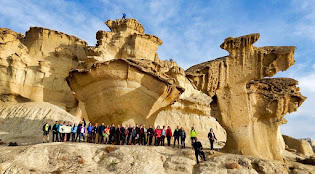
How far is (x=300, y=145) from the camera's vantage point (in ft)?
91.6

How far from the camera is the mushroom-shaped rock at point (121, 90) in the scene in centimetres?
1323

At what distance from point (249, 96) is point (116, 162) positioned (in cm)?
818

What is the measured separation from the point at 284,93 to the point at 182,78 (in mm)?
12288

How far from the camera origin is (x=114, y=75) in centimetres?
1329

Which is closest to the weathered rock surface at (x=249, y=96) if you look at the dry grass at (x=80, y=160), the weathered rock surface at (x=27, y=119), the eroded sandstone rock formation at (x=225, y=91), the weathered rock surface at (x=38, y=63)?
the eroded sandstone rock formation at (x=225, y=91)

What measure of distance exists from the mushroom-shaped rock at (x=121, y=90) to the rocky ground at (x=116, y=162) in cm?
453

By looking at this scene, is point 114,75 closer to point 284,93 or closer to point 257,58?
point 257,58

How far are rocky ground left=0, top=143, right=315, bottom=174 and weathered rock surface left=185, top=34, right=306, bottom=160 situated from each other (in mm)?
2767

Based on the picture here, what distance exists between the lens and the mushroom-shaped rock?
13.2 metres

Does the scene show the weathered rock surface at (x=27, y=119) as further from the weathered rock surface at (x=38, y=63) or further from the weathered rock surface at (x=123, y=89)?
the weathered rock surface at (x=123, y=89)

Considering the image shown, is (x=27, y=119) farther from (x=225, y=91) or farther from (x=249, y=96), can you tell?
(x=249, y=96)

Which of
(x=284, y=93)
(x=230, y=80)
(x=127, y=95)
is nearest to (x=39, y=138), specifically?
(x=127, y=95)

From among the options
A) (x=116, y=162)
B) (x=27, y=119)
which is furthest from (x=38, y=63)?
(x=116, y=162)

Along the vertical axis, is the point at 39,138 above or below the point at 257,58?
below
